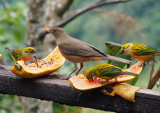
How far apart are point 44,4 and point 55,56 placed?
2.07 m

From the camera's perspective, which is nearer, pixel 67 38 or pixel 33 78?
pixel 33 78

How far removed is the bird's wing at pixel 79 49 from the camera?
2359 mm

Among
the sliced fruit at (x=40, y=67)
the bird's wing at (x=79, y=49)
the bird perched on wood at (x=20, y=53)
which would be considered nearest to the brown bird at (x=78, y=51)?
the bird's wing at (x=79, y=49)

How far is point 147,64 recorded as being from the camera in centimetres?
238

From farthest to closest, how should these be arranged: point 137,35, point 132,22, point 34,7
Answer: point 137,35 < point 132,22 < point 34,7

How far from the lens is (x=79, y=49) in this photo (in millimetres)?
2475

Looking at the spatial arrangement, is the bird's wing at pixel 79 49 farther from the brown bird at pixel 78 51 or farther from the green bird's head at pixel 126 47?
the green bird's head at pixel 126 47

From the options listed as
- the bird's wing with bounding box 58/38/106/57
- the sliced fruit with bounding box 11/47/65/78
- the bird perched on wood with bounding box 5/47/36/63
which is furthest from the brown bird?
the bird perched on wood with bounding box 5/47/36/63

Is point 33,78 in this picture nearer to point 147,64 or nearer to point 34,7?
point 147,64

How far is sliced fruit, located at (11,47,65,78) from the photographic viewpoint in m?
1.94

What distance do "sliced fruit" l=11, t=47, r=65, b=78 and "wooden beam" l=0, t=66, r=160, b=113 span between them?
0.07 meters

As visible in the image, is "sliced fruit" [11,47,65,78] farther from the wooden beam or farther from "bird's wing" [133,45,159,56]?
"bird's wing" [133,45,159,56]

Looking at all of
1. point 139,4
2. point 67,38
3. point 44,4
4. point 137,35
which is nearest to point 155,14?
point 139,4

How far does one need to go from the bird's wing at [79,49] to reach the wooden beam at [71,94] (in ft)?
1.32
